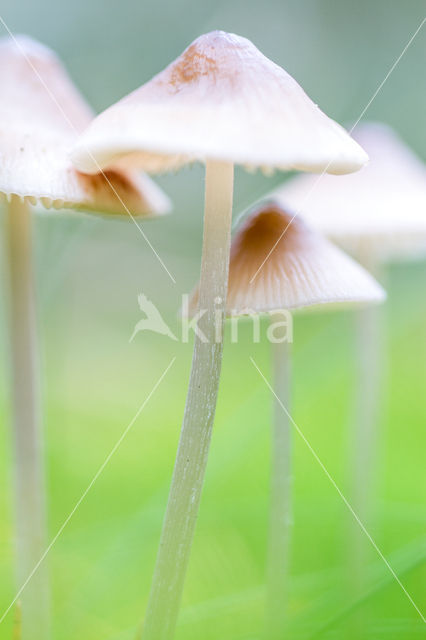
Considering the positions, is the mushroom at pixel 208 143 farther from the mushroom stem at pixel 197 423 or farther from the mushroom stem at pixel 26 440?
the mushroom stem at pixel 26 440

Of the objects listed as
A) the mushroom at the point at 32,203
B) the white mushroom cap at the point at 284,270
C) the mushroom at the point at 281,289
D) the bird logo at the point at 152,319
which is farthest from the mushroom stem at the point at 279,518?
the bird logo at the point at 152,319

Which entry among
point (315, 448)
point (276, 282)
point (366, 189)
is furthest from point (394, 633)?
point (315, 448)

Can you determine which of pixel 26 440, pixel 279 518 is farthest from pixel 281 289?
pixel 26 440

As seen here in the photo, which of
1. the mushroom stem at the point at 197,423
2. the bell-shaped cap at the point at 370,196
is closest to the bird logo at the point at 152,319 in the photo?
the bell-shaped cap at the point at 370,196

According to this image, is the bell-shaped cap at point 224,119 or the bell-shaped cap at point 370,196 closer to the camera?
the bell-shaped cap at point 224,119

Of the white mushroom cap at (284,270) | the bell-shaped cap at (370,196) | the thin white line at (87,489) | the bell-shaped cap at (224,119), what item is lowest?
the thin white line at (87,489)

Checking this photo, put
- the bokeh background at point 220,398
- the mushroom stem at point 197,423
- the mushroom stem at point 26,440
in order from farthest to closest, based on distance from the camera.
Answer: the bokeh background at point 220,398
the mushroom stem at point 26,440
the mushroom stem at point 197,423

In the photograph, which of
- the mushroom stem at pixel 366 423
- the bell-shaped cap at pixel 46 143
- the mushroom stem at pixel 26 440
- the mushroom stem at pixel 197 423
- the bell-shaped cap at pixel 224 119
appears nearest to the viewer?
the bell-shaped cap at pixel 224 119

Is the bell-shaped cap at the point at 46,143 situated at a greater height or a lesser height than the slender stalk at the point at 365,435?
greater
